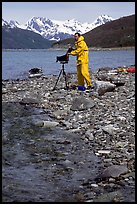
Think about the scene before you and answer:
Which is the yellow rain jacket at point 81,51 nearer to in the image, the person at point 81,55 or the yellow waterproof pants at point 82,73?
the person at point 81,55

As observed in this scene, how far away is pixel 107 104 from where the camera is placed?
15000 mm

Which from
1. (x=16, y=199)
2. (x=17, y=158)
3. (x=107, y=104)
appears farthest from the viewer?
(x=107, y=104)

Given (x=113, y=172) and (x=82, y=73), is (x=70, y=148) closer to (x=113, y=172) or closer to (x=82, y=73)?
(x=113, y=172)

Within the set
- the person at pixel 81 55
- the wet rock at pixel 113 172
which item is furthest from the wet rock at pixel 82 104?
the wet rock at pixel 113 172

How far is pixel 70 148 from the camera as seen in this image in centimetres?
1023

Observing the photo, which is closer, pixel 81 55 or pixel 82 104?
pixel 82 104

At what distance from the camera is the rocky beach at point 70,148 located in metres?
7.33

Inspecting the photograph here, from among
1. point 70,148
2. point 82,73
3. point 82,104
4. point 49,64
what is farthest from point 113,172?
point 49,64

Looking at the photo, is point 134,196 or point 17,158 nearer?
point 134,196

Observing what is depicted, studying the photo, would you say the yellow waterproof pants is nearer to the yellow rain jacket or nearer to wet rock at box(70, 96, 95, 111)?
the yellow rain jacket

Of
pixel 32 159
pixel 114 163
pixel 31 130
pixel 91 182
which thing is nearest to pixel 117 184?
pixel 91 182

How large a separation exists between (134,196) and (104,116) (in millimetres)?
6328

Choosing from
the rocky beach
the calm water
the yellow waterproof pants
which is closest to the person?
the yellow waterproof pants

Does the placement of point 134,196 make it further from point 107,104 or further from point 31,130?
point 107,104
